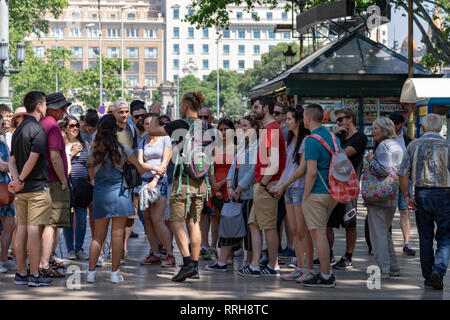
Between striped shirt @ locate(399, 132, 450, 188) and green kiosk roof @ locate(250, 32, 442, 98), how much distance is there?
1250 centimetres

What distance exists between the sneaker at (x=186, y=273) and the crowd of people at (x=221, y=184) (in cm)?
1

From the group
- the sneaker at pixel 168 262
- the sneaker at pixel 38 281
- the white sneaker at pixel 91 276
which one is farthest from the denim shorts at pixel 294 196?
the sneaker at pixel 38 281

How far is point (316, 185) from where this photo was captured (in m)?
8.02

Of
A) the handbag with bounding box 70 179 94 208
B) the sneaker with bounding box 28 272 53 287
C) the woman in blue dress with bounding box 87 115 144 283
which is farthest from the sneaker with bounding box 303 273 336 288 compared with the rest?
the handbag with bounding box 70 179 94 208

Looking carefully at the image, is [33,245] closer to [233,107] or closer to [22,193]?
[22,193]

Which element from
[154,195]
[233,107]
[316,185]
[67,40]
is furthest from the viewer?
[67,40]

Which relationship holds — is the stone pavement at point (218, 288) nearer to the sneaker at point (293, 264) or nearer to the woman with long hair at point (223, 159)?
the sneaker at point (293, 264)

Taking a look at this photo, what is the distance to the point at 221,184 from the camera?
9.78 m

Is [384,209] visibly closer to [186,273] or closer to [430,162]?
[430,162]

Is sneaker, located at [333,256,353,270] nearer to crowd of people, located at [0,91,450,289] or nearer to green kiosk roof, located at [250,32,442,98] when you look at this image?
crowd of people, located at [0,91,450,289]

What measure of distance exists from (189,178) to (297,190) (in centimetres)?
120

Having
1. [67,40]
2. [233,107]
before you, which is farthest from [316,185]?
[67,40]

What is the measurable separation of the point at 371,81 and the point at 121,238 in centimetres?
1430

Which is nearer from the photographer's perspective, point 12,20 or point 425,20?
point 425,20
